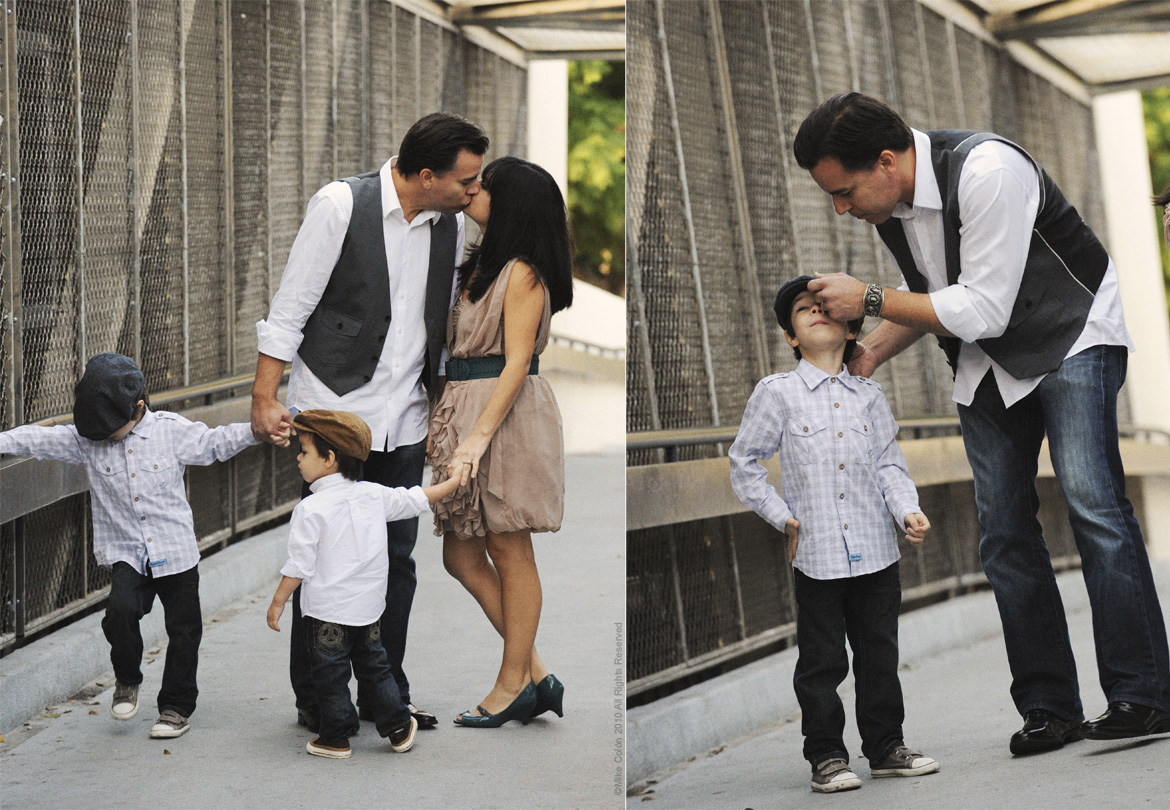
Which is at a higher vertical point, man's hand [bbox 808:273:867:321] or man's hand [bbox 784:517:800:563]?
man's hand [bbox 808:273:867:321]

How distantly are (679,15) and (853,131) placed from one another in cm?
Result: 122

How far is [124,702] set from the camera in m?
2.93

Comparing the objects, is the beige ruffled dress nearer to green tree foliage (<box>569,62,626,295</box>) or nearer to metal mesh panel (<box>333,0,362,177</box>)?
green tree foliage (<box>569,62,626,295</box>)

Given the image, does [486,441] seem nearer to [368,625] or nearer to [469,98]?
[368,625]

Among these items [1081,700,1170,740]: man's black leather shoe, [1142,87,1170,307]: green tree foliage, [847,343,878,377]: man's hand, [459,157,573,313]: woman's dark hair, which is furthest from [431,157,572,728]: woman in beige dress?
[1142,87,1170,307]: green tree foliage

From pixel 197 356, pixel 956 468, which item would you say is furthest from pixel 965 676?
pixel 197 356

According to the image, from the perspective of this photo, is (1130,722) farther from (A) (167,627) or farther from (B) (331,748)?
(A) (167,627)

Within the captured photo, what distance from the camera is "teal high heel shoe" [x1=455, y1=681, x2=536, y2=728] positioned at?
10.1 feet

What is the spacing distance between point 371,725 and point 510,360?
867 mm

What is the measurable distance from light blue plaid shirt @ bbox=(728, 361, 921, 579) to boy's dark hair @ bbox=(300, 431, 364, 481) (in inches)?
31.5

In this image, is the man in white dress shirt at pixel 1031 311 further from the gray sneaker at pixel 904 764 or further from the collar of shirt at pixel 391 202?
the collar of shirt at pixel 391 202

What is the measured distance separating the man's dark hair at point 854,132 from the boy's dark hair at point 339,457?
1.14 metres

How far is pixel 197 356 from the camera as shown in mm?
3051

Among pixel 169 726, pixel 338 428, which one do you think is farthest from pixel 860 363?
pixel 169 726
